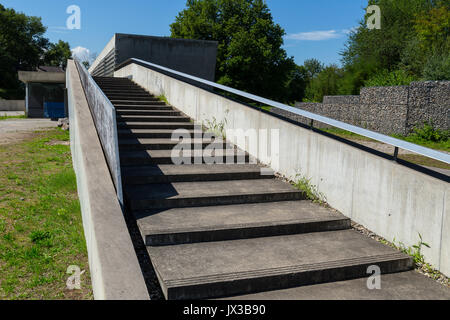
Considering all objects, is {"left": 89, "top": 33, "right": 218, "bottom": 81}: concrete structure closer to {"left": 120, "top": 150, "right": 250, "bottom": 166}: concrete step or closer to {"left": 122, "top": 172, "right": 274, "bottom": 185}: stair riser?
{"left": 120, "top": 150, "right": 250, "bottom": 166}: concrete step

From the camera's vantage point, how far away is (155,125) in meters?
7.24

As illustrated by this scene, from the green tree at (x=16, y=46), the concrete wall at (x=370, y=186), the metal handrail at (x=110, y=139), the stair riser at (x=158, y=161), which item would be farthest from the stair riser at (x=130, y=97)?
the green tree at (x=16, y=46)

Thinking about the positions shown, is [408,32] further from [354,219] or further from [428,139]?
[354,219]

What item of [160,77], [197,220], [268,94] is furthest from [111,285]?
[268,94]

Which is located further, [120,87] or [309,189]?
[120,87]

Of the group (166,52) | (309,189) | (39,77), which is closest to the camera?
(309,189)

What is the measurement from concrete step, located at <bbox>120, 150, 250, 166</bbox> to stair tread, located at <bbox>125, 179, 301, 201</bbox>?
0.71 metres

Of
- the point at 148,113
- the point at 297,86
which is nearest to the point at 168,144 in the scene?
the point at 148,113

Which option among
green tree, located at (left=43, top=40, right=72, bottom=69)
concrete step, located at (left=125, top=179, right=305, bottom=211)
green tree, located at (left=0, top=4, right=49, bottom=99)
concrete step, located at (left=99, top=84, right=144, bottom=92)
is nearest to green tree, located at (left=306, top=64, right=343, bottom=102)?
concrete step, located at (left=99, top=84, right=144, bottom=92)

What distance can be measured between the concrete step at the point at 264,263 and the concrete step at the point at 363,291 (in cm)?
7

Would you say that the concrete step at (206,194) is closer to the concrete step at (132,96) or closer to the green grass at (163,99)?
the green grass at (163,99)

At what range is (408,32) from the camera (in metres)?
24.2

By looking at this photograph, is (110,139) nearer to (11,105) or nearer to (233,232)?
(233,232)

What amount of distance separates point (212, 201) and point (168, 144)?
A: 203cm
